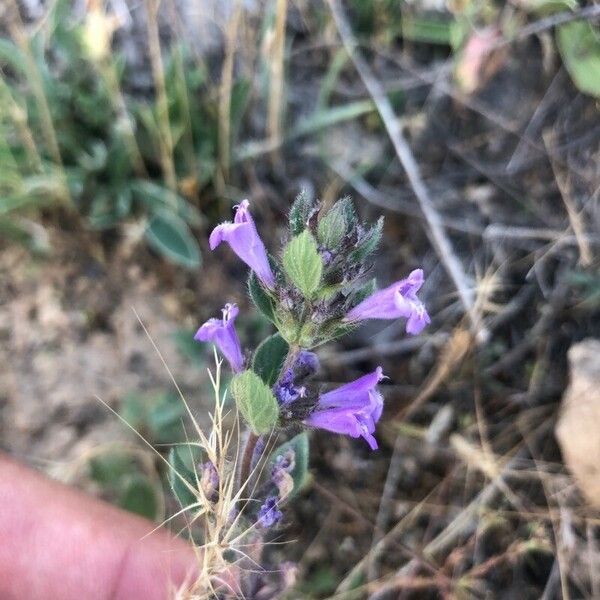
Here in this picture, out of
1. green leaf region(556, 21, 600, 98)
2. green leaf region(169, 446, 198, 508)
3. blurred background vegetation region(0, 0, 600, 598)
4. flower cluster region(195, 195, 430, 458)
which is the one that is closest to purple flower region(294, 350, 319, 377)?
flower cluster region(195, 195, 430, 458)

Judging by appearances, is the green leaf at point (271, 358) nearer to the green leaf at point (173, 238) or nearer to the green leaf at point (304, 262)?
the green leaf at point (304, 262)

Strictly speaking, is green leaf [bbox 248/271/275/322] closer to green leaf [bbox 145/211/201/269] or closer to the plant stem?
the plant stem

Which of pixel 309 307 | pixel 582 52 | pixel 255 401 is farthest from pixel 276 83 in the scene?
pixel 255 401

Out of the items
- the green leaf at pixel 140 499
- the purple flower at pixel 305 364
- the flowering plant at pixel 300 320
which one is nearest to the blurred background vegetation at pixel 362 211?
the green leaf at pixel 140 499

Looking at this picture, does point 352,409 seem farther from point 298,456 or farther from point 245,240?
point 245,240

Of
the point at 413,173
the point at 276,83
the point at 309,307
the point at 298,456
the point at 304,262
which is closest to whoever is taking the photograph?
the point at 304,262

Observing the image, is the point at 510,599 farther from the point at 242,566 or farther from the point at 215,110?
the point at 215,110

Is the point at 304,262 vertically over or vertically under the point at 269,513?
over
